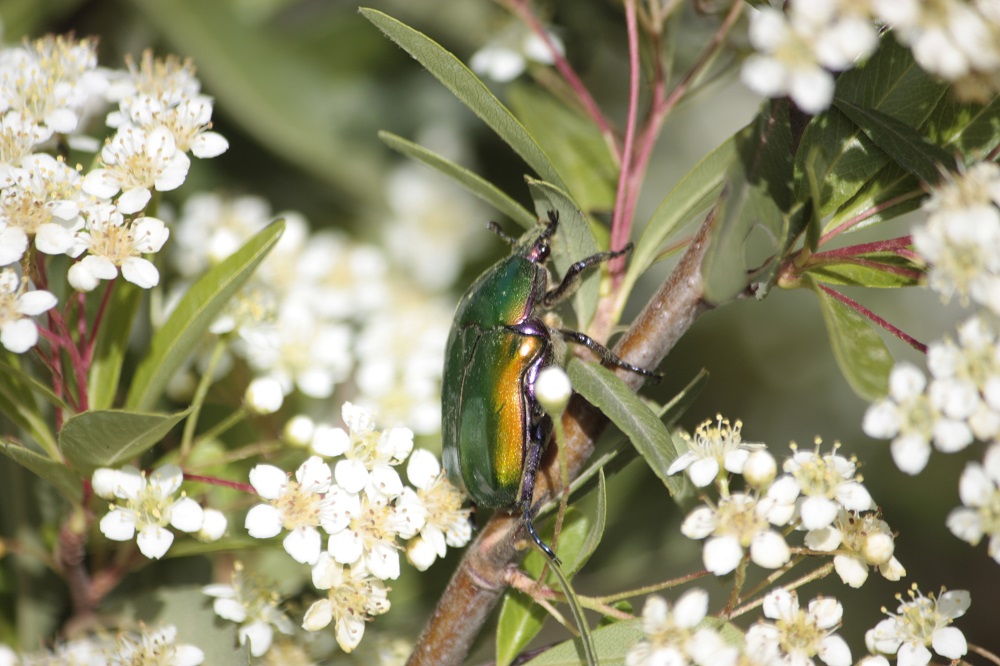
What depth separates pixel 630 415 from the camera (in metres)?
1.11

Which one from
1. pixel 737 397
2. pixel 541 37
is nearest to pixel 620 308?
pixel 541 37

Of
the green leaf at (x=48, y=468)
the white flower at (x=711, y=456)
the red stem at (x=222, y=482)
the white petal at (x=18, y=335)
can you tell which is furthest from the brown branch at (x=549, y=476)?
the white petal at (x=18, y=335)

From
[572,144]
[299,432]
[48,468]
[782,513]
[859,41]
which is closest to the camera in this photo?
[859,41]

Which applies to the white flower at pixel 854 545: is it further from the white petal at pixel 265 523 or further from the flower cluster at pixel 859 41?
the white petal at pixel 265 523

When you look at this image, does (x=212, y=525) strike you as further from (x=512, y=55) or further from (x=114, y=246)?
(x=512, y=55)

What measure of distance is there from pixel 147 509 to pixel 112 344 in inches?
11.1

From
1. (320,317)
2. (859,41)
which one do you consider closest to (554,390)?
(859,41)

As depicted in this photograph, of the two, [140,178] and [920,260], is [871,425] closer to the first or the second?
[920,260]

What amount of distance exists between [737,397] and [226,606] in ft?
5.26

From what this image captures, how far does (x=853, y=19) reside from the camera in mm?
939

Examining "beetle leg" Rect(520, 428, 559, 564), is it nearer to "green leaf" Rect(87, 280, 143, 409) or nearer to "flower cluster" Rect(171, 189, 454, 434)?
"flower cluster" Rect(171, 189, 454, 434)

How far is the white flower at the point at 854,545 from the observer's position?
1.19m

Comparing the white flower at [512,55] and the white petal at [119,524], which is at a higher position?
the white flower at [512,55]

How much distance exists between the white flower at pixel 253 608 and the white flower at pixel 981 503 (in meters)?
1.00
